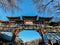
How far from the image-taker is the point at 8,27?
21.3 meters

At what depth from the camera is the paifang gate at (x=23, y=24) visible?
2138 centimetres

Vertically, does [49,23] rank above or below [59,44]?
above

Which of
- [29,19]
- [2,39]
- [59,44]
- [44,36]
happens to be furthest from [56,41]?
[2,39]

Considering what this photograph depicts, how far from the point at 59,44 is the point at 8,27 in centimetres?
938

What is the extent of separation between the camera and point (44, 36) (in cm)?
2281

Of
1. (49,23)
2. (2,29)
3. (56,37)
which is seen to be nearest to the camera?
(2,29)

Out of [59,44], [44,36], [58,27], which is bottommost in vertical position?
[59,44]

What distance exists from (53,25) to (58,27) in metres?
0.79

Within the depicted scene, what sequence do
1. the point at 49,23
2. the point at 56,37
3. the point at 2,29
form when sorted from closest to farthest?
the point at 2,29, the point at 49,23, the point at 56,37

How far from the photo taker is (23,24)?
21500 mm

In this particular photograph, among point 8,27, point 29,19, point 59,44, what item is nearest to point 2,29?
point 8,27

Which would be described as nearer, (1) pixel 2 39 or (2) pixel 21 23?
(2) pixel 21 23

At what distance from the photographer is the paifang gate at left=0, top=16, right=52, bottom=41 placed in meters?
21.4

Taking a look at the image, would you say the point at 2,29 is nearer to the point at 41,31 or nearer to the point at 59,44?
the point at 41,31
